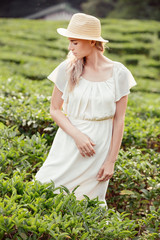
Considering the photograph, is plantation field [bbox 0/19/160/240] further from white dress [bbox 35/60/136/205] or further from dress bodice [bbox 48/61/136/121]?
dress bodice [bbox 48/61/136/121]

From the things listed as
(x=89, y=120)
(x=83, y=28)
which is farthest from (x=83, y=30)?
(x=89, y=120)

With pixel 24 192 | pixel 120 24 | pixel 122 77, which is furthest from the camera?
pixel 120 24

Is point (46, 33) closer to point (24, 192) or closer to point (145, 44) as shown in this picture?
point (145, 44)

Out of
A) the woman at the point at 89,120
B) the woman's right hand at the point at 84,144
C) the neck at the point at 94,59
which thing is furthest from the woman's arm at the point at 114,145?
the neck at the point at 94,59

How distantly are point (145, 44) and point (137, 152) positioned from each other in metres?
9.44

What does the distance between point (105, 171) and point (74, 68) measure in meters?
0.64

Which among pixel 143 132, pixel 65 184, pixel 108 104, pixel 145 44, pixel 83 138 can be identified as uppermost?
pixel 108 104

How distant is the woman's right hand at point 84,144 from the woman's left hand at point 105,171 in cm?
11

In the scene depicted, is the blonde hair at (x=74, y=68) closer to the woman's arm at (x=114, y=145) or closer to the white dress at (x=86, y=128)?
the white dress at (x=86, y=128)

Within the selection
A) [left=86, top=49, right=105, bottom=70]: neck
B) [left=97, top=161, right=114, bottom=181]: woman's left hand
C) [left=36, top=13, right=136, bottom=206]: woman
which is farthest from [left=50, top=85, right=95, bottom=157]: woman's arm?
[left=86, top=49, right=105, bottom=70]: neck

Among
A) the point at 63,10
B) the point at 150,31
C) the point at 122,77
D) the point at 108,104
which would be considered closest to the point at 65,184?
the point at 108,104

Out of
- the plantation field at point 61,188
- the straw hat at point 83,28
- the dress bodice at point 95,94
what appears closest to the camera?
the plantation field at point 61,188

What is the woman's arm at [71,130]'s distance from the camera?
2266 millimetres

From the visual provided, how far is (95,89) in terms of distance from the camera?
2289 millimetres
